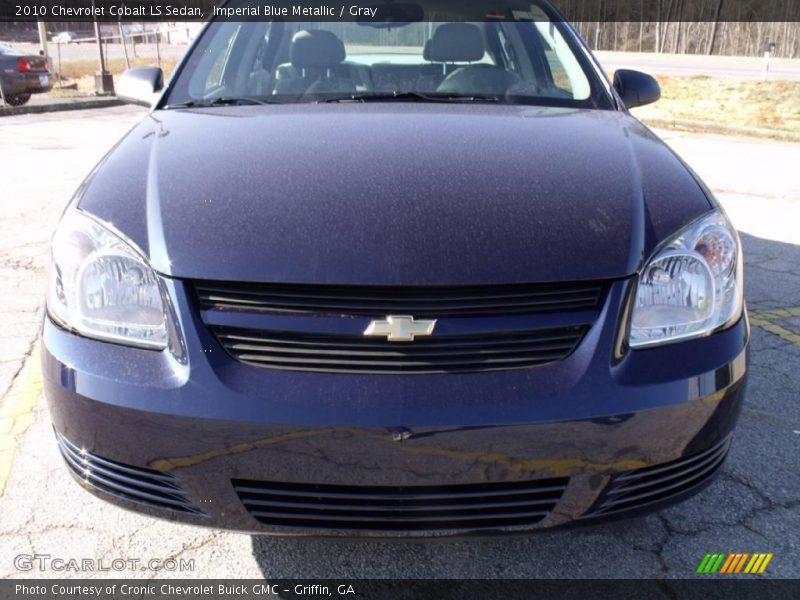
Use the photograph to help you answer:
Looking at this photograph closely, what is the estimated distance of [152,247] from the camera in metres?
1.62

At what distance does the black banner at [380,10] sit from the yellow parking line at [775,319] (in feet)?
5.74

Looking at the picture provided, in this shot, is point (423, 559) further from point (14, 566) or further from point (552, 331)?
point (14, 566)

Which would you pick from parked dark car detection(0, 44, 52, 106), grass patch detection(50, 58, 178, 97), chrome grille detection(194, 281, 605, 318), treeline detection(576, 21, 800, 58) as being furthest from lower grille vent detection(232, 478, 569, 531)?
treeline detection(576, 21, 800, 58)

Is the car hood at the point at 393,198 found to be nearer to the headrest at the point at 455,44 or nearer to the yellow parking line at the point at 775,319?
the headrest at the point at 455,44

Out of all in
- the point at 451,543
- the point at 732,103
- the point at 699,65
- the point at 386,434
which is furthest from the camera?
the point at 699,65

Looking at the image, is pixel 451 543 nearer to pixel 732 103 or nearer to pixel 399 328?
pixel 399 328

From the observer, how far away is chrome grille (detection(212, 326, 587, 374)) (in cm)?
152

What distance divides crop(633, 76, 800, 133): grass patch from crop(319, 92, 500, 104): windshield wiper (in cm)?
863

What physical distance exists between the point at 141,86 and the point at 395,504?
221 cm

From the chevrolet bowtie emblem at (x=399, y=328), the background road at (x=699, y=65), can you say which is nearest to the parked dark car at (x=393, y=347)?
the chevrolet bowtie emblem at (x=399, y=328)

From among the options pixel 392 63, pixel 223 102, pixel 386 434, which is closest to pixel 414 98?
pixel 392 63

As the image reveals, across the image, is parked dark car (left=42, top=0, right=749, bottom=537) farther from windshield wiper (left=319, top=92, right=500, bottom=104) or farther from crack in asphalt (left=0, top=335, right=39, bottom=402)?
crack in asphalt (left=0, top=335, right=39, bottom=402)

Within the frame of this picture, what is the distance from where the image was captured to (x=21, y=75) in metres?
13.0

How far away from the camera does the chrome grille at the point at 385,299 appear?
60.8 inches
